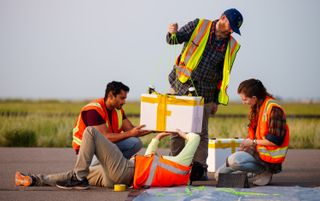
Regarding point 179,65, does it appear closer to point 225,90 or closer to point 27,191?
point 225,90

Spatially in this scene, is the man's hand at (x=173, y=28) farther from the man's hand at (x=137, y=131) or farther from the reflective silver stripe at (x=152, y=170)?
the reflective silver stripe at (x=152, y=170)

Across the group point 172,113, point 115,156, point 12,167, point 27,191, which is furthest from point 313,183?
point 12,167

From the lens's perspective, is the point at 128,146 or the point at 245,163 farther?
the point at 128,146

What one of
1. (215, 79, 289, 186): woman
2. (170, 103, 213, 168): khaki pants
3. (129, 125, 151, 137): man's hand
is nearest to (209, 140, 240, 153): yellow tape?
(170, 103, 213, 168): khaki pants

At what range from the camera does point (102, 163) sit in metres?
8.79

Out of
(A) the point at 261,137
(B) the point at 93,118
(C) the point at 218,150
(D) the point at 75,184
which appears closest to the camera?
(D) the point at 75,184

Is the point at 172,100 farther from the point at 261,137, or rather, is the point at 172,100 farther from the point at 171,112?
the point at 261,137

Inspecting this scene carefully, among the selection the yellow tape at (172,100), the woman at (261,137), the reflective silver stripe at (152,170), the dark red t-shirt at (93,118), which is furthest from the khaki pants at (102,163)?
the woman at (261,137)

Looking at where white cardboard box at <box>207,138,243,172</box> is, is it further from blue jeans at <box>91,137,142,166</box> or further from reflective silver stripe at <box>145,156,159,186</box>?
reflective silver stripe at <box>145,156,159,186</box>

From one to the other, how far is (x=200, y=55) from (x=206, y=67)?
18cm

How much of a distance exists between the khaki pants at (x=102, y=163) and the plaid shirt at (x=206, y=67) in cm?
171

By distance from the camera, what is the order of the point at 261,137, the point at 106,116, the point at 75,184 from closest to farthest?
1. the point at 75,184
2. the point at 261,137
3. the point at 106,116

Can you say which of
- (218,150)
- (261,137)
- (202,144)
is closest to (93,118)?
(202,144)

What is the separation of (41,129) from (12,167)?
6847 mm
